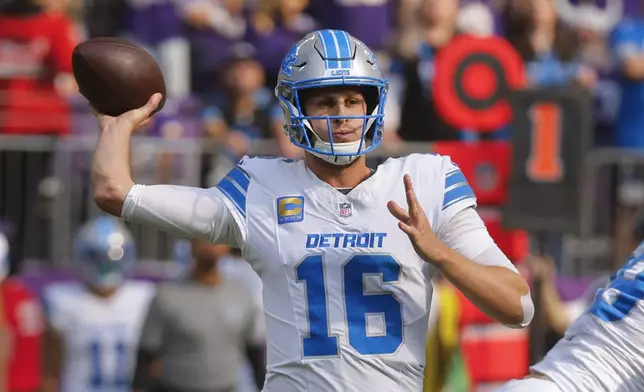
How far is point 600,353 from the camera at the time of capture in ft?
14.0

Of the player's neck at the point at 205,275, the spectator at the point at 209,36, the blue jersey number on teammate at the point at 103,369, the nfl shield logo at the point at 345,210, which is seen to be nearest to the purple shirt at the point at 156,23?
the spectator at the point at 209,36

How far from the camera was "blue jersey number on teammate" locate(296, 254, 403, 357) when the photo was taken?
405cm

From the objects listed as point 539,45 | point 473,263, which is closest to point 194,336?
point 539,45

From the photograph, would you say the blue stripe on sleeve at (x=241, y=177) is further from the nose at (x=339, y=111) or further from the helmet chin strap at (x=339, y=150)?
the nose at (x=339, y=111)

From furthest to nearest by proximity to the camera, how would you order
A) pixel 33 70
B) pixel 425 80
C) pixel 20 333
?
pixel 33 70 < pixel 425 80 < pixel 20 333

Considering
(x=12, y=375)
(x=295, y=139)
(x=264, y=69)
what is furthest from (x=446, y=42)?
(x=295, y=139)

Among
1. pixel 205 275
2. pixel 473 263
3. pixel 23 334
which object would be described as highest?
pixel 473 263

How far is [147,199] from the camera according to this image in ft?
13.4

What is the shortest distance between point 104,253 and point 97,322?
44 cm

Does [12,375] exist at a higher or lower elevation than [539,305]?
lower

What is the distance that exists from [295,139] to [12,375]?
5056 millimetres

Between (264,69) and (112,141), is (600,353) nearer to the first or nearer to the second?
(112,141)

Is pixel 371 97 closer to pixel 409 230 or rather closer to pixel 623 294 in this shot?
pixel 409 230

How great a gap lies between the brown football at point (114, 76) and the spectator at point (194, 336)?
354cm
